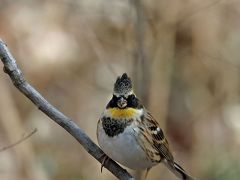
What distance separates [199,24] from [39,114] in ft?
6.79

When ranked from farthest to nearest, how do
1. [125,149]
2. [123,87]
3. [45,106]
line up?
1. [125,149]
2. [123,87]
3. [45,106]

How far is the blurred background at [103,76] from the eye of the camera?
7.44 metres

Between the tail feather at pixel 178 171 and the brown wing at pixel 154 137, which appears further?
the tail feather at pixel 178 171

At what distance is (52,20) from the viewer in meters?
8.80

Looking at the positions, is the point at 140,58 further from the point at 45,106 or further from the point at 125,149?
the point at 45,106

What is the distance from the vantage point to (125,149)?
4.16 m

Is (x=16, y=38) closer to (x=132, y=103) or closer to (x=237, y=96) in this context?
(x=237, y=96)

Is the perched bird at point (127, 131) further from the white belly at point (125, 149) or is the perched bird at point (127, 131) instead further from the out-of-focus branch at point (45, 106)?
the out-of-focus branch at point (45, 106)

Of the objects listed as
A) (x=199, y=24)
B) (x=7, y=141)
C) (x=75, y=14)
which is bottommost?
(x=7, y=141)

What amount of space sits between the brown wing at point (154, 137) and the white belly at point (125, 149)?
115 millimetres

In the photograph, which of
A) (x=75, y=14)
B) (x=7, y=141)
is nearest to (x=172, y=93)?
(x=75, y=14)

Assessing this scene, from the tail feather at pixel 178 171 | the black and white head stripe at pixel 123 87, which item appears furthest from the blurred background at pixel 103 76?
the black and white head stripe at pixel 123 87

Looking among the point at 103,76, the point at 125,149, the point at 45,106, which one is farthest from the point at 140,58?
the point at 103,76

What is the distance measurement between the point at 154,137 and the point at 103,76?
4.38 meters
